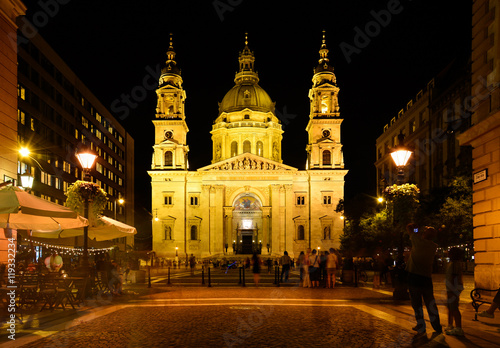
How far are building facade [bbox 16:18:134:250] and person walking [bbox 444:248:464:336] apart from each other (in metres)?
34.6

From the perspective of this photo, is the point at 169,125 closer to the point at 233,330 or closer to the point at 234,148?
the point at 234,148

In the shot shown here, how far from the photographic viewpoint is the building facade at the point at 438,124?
157 feet

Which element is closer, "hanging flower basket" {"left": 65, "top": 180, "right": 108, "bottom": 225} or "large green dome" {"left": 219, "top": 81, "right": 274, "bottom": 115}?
"hanging flower basket" {"left": 65, "top": 180, "right": 108, "bottom": 225}

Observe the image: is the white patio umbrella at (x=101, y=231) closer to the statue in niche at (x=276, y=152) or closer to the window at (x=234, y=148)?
the window at (x=234, y=148)

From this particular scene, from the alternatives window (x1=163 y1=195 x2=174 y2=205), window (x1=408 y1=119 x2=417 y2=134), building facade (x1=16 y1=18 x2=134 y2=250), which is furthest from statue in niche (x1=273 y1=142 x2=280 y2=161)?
window (x1=408 y1=119 x2=417 y2=134)

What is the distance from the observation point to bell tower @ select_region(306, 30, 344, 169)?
264ft

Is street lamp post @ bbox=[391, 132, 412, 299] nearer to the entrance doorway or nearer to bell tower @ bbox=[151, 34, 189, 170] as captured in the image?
bell tower @ bbox=[151, 34, 189, 170]

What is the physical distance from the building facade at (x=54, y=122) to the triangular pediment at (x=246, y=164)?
53.5 feet

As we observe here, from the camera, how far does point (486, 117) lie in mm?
17109

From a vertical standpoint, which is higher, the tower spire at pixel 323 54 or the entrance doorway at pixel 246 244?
the tower spire at pixel 323 54

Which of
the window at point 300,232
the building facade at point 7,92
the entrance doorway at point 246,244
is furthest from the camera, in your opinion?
the entrance doorway at point 246,244

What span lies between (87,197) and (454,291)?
1248cm

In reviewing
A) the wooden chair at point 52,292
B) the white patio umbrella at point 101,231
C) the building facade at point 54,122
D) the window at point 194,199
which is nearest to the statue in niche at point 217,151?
the window at point 194,199

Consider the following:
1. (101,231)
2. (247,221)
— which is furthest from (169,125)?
(101,231)
